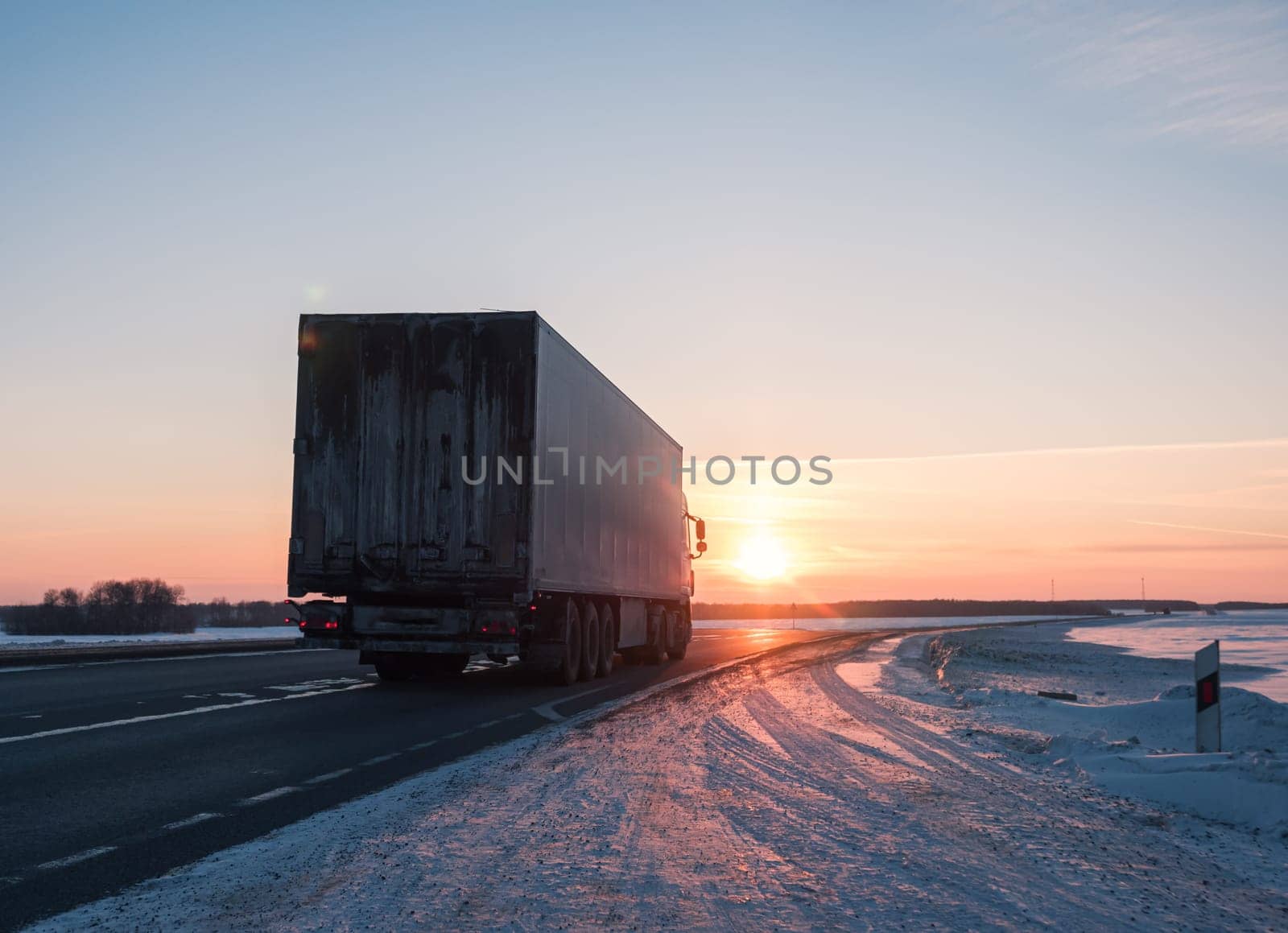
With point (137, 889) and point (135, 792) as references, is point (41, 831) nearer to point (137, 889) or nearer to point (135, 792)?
point (135, 792)

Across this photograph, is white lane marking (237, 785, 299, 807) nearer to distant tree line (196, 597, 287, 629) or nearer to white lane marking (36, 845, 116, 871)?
white lane marking (36, 845, 116, 871)

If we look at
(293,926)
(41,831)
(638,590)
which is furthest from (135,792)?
(638,590)

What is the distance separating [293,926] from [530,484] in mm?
9877

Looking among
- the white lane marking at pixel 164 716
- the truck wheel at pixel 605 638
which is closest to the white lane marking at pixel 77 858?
the white lane marking at pixel 164 716

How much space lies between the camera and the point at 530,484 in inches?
550

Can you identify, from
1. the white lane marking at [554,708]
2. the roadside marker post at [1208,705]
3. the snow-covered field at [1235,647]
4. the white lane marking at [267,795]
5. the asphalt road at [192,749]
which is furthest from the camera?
the snow-covered field at [1235,647]

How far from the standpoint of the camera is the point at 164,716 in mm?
11375

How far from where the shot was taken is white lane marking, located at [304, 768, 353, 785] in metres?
7.78

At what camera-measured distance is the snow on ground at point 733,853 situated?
4469 mm

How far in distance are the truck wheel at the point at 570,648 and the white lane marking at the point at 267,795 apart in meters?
8.44

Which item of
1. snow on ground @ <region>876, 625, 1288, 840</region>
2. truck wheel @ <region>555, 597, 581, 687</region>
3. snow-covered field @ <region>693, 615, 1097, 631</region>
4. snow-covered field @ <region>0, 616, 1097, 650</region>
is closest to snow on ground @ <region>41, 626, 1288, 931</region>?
snow on ground @ <region>876, 625, 1288, 840</region>

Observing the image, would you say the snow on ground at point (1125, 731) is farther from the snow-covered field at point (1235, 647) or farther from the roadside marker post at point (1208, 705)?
Result: the snow-covered field at point (1235, 647)

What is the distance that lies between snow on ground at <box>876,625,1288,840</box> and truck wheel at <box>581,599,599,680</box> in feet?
16.2

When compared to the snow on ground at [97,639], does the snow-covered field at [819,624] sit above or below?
below
